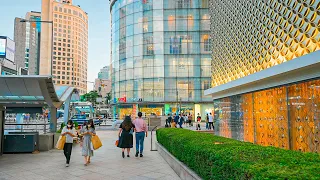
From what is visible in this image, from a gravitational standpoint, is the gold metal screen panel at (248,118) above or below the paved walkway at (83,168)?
above

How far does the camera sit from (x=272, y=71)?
1183 centimetres

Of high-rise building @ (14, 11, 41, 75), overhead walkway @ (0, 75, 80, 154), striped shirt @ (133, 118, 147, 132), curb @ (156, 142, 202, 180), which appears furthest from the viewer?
high-rise building @ (14, 11, 41, 75)

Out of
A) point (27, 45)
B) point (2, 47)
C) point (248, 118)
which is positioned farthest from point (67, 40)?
point (248, 118)

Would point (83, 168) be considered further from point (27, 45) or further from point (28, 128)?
point (27, 45)

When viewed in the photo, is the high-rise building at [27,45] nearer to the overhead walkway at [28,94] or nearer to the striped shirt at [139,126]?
the overhead walkway at [28,94]

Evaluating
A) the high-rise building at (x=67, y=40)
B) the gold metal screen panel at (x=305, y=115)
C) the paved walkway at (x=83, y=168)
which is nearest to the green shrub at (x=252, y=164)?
the paved walkway at (x=83, y=168)

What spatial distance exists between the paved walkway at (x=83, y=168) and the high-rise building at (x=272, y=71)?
5.52 metres

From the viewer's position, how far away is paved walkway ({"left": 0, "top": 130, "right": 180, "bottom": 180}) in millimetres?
8141

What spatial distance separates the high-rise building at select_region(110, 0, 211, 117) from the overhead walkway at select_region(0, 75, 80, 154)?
135 feet

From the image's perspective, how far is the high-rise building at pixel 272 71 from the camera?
10.1 m

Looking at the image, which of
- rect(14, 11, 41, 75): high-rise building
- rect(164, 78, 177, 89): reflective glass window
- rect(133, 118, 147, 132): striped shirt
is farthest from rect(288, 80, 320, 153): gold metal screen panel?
rect(14, 11, 41, 75): high-rise building

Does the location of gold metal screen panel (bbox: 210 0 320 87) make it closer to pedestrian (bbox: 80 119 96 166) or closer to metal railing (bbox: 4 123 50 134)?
pedestrian (bbox: 80 119 96 166)

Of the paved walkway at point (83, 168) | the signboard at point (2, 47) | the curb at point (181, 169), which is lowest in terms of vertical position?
the paved walkway at point (83, 168)

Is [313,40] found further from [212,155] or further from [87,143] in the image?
[87,143]
